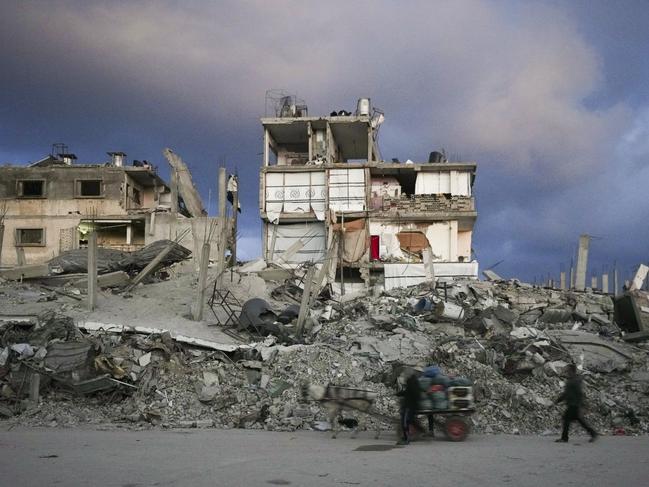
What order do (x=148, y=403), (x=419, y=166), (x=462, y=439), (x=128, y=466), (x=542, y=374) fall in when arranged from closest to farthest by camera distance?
(x=128, y=466) < (x=462, y=439) < (x=148, y=403) < (x=542, y=374) < (x=419, y=166)

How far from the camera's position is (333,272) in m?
36.1

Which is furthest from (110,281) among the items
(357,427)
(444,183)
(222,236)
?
(444,183)

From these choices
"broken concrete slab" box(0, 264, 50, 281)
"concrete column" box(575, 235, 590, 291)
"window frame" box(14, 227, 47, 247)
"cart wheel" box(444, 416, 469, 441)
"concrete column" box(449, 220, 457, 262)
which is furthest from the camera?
"window frame" box(14, 227, 47, 247)

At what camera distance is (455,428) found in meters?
11.4

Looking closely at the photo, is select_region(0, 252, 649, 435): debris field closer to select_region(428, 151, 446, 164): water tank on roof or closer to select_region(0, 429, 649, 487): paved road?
select_region(0, 429, 649, 487): paved road

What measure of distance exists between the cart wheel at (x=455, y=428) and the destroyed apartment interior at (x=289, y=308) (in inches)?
13.0

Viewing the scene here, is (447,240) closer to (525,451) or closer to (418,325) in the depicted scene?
(418,325)

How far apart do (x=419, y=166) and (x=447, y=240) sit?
16.1 feet

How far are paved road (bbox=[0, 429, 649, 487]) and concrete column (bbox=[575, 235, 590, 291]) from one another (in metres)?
19.0

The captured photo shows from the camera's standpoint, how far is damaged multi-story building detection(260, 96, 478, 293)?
1503 inches

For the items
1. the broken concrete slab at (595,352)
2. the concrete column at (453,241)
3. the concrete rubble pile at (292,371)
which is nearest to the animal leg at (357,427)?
the concrete rubble pile at (292,371)

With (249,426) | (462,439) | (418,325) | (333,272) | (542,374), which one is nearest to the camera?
(462,439)

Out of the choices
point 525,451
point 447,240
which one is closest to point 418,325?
point 525,451

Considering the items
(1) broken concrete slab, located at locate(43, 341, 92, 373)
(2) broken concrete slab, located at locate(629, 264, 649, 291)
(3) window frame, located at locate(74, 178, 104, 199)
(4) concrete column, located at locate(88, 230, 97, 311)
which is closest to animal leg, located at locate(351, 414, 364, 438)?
(1) broken concrete slab, located at locate(43, 341, 92, 373)
